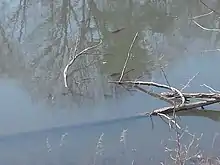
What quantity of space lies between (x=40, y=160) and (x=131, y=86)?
165 cm

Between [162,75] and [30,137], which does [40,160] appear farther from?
[162,75]

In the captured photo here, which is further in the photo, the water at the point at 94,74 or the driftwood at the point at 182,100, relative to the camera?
the driftwood at the point at 182,100

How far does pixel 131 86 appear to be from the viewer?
5930 millimetres

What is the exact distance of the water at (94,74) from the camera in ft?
16.0

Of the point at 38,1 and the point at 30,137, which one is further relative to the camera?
the point at 38,1

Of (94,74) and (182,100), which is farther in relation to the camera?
(94,74)

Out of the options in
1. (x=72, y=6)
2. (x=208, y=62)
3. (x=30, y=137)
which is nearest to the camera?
(x=30, y=137)

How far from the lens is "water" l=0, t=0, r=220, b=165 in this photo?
4.89m

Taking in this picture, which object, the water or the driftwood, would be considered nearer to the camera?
the water

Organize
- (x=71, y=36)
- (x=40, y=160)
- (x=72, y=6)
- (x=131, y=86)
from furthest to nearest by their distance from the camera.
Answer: (x=72, y=6) → (x=71, y=36) → (x=131, y=86) → (x=40, y=160)

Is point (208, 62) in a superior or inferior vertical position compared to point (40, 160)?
superior

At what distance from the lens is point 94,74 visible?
6.27m

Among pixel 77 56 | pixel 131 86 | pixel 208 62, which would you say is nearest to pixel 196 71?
pixel 208 62

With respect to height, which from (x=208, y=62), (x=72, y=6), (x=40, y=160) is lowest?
(x=40, y=160)
